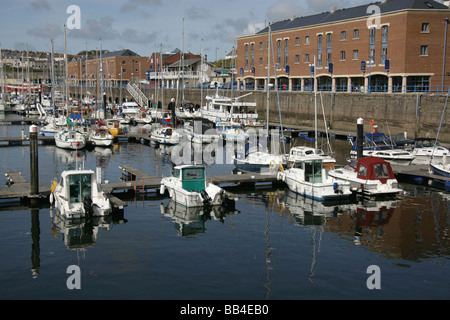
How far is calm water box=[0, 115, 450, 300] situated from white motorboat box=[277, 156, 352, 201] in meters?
0.72

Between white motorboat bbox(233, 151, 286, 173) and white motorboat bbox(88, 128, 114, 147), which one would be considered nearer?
white motorboat bbox(233, 151, 286, 173)

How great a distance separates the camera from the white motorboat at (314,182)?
97.8ft

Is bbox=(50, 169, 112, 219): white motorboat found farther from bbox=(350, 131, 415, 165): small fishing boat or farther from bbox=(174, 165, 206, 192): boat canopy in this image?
bbox=(350, 131, 415, 165): small fishing boat

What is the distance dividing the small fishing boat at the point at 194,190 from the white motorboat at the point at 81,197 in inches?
165

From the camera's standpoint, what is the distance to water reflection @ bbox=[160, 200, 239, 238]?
2455 centimetres

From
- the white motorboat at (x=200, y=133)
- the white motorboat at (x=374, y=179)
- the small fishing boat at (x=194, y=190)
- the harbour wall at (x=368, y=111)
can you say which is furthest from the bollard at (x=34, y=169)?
the white motorboat at (x=200, y=133)

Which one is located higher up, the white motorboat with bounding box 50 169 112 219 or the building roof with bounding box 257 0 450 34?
the building roof with bounding box 257 0 450 34

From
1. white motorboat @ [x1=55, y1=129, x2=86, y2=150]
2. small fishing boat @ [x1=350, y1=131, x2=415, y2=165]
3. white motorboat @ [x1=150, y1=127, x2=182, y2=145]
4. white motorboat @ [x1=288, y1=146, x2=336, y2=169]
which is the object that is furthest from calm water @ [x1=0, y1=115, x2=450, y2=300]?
white motorboat @ [x1=150, y1=127, x2=182, y2=145]

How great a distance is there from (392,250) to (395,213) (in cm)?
660

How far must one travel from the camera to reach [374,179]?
30672 mm

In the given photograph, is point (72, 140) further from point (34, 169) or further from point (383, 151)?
point (383, 151)
